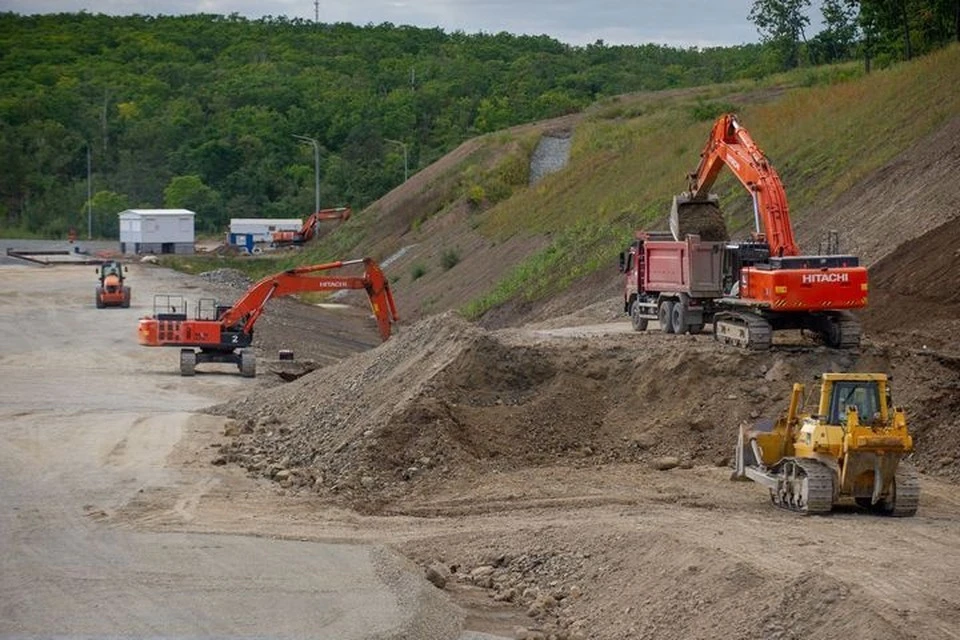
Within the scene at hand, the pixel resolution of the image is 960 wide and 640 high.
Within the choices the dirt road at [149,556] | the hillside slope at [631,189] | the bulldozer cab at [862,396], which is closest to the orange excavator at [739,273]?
the hillside slope at [631,189]

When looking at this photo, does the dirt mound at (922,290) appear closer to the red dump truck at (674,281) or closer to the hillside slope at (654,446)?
the hillside slope at (654,446)

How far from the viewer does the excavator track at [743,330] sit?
29781 millimetres

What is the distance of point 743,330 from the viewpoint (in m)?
30.3

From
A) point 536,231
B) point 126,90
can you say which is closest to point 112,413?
point 536,231

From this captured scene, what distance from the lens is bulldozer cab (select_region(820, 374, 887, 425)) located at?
21.3 metres

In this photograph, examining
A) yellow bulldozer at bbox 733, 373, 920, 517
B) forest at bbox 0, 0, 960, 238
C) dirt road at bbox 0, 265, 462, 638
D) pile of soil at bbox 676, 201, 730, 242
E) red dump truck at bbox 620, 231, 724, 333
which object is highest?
forest at bbox 0, 0, 960, 238

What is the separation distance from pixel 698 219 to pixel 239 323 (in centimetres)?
1503

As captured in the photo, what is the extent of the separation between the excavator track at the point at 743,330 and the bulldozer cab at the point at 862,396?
26.8ft

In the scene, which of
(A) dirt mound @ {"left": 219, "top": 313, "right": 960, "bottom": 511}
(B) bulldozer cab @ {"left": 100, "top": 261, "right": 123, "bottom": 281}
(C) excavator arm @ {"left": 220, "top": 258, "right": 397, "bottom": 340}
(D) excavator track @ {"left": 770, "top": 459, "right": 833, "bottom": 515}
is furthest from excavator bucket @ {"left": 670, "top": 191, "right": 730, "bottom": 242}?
(B) bulldozer cab @ {"left": 100, "top": 261, "right": 123, "bottom": 281}

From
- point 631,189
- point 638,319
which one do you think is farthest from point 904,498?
point 631,189

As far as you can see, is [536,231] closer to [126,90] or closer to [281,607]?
[281,607]

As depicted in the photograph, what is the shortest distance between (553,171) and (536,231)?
15742mm

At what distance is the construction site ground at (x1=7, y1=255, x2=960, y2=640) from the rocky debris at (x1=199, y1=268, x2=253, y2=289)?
38725 millimetres

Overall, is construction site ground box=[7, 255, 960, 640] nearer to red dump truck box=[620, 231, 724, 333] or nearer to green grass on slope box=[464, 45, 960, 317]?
red dump truck box=[620, 231, 724, 333]
